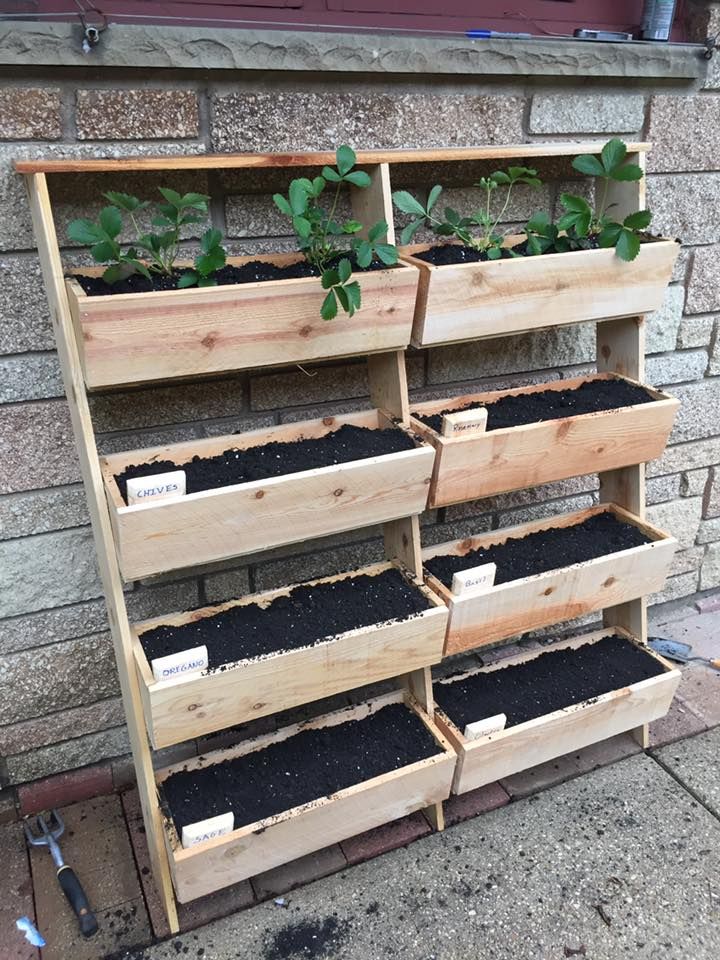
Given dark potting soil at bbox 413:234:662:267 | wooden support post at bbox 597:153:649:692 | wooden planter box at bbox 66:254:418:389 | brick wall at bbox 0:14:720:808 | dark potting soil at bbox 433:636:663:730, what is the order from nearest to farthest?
wooden planter box at bbox 66:254:418:389, brick wall at bbox 0:14:720:808, dark potting soil at bbox 413:234:662:267, wooden support post at bbox 597:153:649:692, dark potting soil at bbox 433:636:663:730

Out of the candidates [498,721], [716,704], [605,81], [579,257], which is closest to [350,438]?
[579,257]

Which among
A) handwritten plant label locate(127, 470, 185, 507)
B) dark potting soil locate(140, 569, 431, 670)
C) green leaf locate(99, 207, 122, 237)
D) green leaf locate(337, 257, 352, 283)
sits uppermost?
green leaf locate(99, 207, 122, 237)

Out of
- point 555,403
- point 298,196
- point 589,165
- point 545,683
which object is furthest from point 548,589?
point 298,196

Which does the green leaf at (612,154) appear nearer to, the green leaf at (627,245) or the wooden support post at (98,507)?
the green leaf at (627,245)

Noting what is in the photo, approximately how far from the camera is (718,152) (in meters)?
2.11

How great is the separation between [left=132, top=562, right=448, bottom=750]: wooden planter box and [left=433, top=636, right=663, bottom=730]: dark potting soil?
0.33 m

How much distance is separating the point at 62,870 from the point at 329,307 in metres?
1.47

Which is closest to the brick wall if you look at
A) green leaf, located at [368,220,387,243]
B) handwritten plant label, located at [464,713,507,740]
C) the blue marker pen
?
the blue marker pen

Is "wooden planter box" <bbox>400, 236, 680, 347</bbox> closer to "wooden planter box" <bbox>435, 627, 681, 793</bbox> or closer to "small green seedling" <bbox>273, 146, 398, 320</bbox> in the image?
"small green seedling" <bbox>273, 146, 398, 320</bbox>

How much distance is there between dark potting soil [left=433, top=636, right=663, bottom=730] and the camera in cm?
199

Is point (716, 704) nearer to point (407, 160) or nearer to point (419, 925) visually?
point (419, 925)

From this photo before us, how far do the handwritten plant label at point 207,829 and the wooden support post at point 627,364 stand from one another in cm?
125

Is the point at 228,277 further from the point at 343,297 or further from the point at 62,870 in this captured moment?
the point at 62,870

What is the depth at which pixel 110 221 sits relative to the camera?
4.32ft
